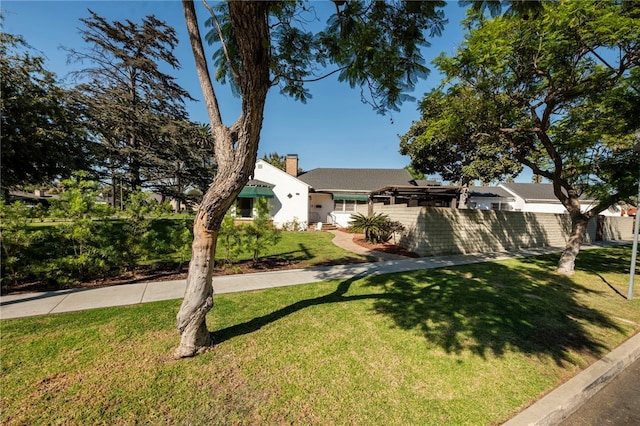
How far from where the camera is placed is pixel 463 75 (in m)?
7.68

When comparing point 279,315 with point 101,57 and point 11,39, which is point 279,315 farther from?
point 101,57

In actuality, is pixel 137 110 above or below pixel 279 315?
above

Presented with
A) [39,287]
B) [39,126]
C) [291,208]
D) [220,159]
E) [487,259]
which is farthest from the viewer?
[291,208]

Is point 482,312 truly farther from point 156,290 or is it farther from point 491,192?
point 491,192

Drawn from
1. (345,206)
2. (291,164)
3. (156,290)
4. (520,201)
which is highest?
(291,164)

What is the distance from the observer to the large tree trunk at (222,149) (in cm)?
304

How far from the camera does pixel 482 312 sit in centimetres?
534

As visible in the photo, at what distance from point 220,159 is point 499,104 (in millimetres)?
9479

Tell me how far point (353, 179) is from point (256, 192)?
37.7ft

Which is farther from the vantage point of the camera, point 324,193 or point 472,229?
point 324,193

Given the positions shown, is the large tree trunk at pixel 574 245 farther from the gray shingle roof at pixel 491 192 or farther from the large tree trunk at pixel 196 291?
the gray shingle roof at pixel 491 192

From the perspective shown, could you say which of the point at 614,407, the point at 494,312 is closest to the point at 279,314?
the point at 494,312

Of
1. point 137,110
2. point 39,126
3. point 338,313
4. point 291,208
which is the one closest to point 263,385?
point 338,313

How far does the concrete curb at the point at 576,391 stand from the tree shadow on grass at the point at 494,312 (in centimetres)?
25
